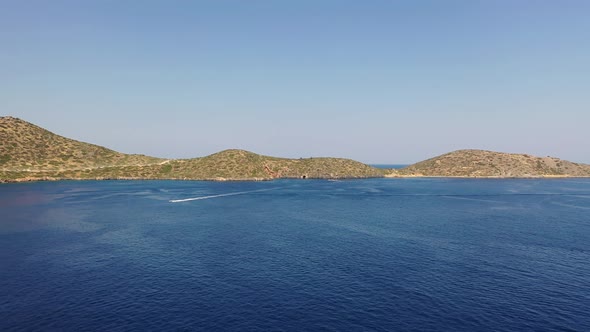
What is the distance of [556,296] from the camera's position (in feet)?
193

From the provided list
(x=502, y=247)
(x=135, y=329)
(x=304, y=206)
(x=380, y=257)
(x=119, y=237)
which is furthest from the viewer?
(x=304, y=206)

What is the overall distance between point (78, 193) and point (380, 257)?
182631mm

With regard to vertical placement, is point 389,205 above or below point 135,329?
above

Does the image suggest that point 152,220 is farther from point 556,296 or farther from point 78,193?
point 556,296

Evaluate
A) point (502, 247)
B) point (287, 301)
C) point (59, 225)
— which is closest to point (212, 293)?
point (287, 301)

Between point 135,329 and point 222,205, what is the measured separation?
381ft

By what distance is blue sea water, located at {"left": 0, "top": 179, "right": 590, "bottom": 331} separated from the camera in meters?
51.0

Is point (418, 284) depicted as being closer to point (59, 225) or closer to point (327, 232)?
point (327, 232)

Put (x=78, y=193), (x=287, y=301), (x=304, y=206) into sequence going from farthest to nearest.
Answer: (x=78, y=193), (x=304, y=206), (x=287, y=301)

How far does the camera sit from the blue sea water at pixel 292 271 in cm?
5103

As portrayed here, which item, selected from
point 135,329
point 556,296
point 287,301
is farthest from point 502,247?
point 135,329

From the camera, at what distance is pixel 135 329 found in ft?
156

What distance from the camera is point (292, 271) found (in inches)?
2813

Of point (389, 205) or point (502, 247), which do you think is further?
point (389, 205)
